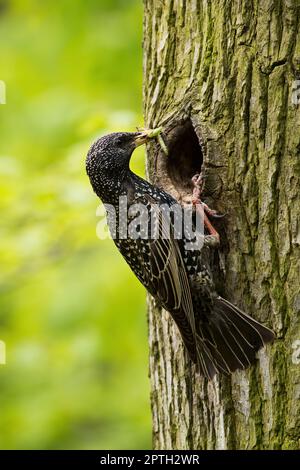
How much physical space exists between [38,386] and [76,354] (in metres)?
0.98

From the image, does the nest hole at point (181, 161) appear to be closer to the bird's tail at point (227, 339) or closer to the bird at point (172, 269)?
the bird at point (172, 269)

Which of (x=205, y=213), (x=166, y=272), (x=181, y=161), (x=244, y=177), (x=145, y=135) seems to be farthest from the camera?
(x=181, y=161)

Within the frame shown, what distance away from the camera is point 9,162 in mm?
5582

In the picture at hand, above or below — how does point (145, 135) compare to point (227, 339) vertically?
above

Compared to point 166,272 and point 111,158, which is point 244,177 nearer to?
point 166,272

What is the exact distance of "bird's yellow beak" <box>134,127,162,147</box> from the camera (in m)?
4.31

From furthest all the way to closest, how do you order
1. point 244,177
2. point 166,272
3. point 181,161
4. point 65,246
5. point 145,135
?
point 65,246
point 181,161
point 145,135
point 166,272
point 244,177

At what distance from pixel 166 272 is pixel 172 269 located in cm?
4

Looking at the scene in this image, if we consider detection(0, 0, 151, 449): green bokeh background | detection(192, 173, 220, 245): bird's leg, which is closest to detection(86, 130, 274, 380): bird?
detection(192, 173, 220, 245): bird's leg

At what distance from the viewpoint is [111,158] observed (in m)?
4.46

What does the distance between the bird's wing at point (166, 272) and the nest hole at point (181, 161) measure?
175mm

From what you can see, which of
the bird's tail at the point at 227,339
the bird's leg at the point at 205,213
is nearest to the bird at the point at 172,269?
the bird's tail at the point at 227,339

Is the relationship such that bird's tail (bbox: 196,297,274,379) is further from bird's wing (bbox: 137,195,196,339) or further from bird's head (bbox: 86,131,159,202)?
bird's head (bbox: 86,131,159,202)

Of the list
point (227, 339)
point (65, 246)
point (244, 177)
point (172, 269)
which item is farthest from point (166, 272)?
point (65, 246)
